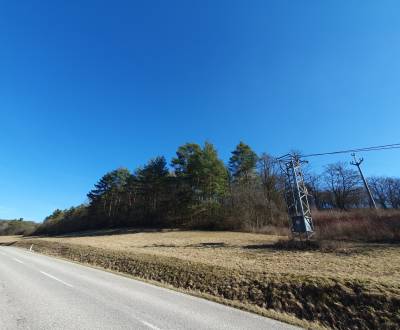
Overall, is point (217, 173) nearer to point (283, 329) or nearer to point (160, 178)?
point (160, 178)

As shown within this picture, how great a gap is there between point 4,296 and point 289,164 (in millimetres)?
21393

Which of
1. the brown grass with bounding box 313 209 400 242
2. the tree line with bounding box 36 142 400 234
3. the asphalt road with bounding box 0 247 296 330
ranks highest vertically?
the tree line with bounding box 36 142 400 234

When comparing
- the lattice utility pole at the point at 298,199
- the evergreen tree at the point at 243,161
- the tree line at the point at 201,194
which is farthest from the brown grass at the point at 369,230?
the evergreen tree at the point at 243,161

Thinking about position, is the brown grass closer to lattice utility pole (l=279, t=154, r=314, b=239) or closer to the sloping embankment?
lattice utility pole (l=279, t=154, r=314, b=239)

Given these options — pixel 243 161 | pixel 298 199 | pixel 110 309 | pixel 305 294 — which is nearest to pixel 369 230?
pixel 298 199

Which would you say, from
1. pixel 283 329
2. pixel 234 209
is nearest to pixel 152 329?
pixel 283 329

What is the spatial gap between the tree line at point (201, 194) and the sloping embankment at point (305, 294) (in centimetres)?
3014

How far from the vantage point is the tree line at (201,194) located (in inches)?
1720

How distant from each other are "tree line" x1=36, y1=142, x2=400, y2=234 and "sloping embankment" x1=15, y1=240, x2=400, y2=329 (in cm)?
3014

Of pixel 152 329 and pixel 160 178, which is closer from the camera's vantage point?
pixel 152 329

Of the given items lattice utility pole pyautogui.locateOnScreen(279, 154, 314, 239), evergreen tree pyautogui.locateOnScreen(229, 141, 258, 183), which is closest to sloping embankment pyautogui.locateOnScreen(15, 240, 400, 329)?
lattice utility pole pyautogui.locateOnScreen(279, 154, 314, 239)

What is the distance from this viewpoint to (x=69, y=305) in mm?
7895

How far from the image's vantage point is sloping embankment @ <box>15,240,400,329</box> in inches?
A: 273

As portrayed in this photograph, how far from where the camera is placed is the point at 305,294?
831cm
